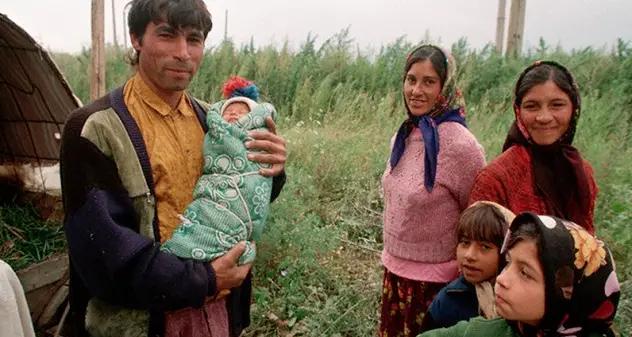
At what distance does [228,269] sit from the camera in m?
1.90

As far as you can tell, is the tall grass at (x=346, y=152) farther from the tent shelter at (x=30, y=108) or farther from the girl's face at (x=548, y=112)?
the tent shelter at (x=30, y=108)

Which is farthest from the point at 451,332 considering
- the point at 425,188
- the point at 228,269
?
the point at 425,188

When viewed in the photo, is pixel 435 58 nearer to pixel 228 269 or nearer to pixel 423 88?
pixel 423 88

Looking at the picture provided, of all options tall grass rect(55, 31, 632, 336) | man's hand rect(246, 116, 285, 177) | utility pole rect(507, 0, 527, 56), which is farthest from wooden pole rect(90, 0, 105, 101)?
utility pole rect(507, 0, 527, 56)

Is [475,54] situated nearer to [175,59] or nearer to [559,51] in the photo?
[559,51]

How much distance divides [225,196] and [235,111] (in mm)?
396

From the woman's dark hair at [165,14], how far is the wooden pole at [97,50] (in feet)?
11.9

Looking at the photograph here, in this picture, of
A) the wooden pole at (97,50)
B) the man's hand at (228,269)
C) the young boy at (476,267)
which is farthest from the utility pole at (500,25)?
the man's hand at (228,269)

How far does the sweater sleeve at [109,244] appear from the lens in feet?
5.55

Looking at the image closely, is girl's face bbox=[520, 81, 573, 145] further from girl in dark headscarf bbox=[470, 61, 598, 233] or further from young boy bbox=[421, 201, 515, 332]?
young boy bbox=[421, 201, 515, 332]

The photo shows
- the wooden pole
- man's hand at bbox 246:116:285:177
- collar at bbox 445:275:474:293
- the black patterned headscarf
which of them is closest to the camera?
the black patterned headscarf

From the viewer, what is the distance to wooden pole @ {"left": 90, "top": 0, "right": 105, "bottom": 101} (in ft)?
17.0

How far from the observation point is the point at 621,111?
25.8 feet

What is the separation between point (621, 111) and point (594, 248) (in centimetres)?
746
